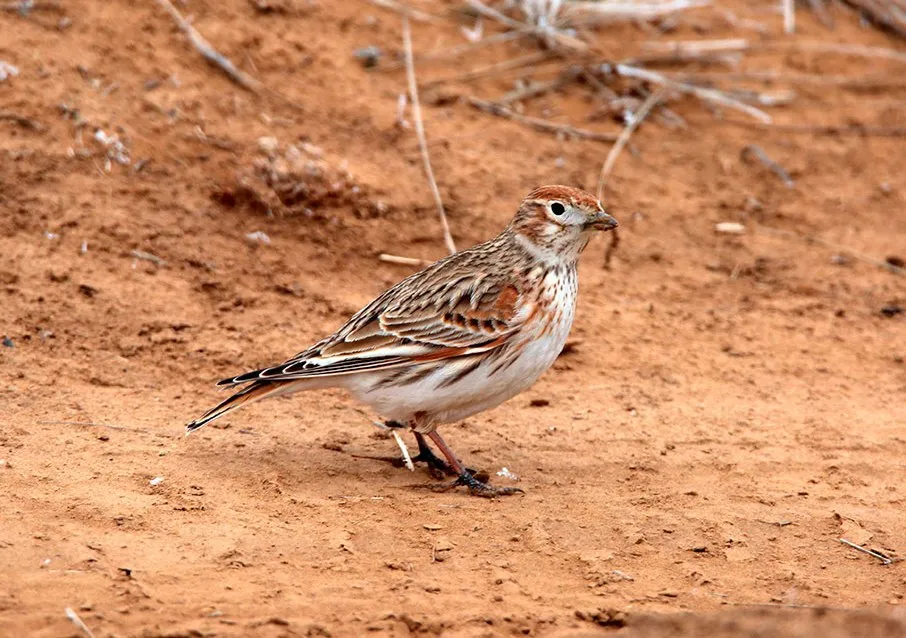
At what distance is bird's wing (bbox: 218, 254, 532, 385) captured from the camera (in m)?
5.91

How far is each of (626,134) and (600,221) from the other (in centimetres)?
377

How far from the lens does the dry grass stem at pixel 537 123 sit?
9703 mm

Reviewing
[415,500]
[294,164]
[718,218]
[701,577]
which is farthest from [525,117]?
[701,577]

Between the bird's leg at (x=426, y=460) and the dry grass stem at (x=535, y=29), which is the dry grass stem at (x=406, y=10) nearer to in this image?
the dry grass stem at (x=535, y=29)

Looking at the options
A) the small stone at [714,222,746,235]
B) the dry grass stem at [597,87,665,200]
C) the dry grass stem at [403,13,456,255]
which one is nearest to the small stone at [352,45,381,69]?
the dry grass stem at [403,13,456,255]

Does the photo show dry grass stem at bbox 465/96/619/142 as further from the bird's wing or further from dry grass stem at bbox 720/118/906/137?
the bird's wing

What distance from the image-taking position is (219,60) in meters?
8.94

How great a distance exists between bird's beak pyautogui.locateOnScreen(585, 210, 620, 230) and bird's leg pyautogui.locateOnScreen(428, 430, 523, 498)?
1294 millimetres

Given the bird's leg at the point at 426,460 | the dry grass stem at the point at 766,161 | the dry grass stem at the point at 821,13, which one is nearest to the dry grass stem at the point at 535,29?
the dry grass stem at the point at 766,161

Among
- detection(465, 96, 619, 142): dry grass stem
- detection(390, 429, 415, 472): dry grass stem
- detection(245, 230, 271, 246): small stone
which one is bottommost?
detection(390, 429, 415, 472): dry grass stem

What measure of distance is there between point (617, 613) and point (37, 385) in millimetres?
3310

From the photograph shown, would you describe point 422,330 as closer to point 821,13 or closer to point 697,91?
point 697,91

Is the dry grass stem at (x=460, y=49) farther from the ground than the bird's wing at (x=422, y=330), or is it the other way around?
the dry grass stem at (x=460, y=49)

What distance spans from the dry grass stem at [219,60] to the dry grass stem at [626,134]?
2.56 m
